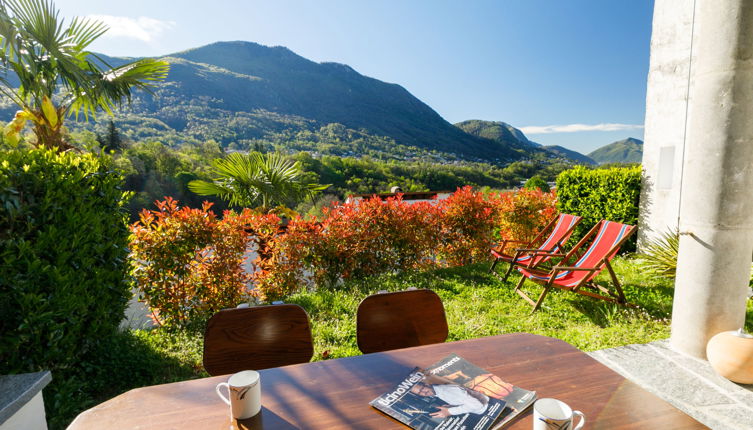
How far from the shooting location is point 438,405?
3.43 feet

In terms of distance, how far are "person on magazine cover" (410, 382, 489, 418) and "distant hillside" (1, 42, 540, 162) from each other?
1123 inches

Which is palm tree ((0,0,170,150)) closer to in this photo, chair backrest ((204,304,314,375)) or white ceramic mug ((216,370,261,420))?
chair backrest ((204,304,314,375))

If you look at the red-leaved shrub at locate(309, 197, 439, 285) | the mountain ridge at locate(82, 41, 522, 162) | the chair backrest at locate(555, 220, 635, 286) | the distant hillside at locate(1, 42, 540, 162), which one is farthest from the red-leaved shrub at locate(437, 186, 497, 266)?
the mountain ridge at locate(82, 41, 522, 162)

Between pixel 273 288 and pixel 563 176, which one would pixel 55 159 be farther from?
pixel 563 176

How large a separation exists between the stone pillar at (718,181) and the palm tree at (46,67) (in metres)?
4.87

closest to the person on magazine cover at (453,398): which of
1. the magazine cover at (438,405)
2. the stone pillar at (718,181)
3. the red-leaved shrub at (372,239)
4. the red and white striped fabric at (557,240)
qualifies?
the magazine cover at (438,405)

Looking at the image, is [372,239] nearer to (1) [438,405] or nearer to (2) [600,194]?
(1) [438,405]

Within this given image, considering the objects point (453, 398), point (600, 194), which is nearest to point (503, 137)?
point (600, 194)

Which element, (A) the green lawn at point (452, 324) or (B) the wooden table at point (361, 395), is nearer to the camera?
(B) the wooden table at point (361, 395)

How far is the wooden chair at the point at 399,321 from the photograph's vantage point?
1.81 m

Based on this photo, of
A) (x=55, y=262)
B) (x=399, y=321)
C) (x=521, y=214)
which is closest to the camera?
(x=399, y=321)

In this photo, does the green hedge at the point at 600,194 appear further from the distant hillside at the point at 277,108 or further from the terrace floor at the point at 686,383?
the distant hillside at the point at 277,108

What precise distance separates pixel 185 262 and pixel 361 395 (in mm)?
2975

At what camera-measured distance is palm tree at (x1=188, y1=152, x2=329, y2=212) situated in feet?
14.8
